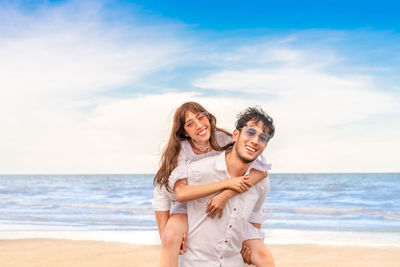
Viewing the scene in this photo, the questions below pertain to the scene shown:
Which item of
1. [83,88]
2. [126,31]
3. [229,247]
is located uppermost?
[126,31]

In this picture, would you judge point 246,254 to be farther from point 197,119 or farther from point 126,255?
point 126,255

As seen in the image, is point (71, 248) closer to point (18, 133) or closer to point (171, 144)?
point (171, 144)

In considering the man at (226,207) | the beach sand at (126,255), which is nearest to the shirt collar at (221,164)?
the man at (226,207)

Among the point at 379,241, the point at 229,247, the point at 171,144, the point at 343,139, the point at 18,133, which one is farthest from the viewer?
the point at 343,139

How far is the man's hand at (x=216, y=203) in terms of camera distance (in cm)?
298

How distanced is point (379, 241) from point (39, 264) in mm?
5681

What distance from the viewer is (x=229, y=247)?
3115 millimetres

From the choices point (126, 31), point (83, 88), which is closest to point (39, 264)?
point (126, 31)

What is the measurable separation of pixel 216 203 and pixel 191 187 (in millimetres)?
215

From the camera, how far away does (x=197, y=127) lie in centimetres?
369

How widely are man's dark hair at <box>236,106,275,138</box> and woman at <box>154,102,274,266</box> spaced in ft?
0.87

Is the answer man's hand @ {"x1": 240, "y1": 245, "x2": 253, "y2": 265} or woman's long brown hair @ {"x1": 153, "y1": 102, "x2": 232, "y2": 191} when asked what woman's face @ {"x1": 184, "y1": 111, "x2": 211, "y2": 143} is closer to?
woman's long brown hair @ {"x1": 153, "y1": 102, "x2": 232, "y2": 191}

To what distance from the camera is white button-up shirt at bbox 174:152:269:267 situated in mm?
3100

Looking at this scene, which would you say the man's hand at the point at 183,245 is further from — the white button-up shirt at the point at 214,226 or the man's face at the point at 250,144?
the man's face at the point at 250,144
